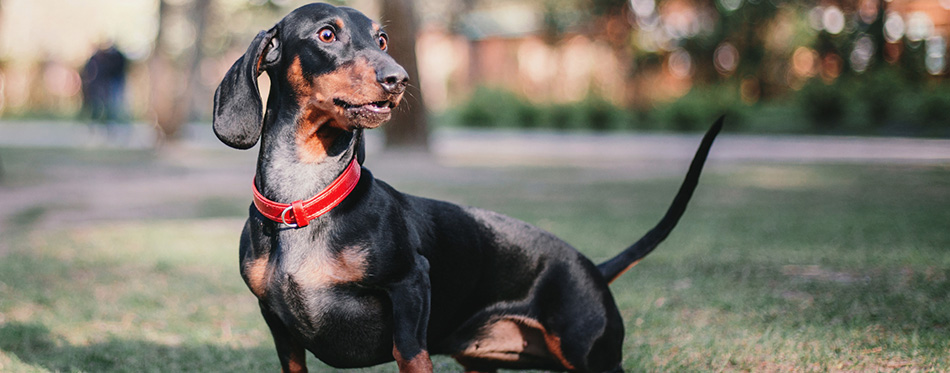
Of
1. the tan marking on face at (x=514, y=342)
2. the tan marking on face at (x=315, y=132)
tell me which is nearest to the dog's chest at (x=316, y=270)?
the tan marking on face at (x=315, y=132)

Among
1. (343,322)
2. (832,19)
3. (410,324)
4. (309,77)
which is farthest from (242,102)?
(832,19)

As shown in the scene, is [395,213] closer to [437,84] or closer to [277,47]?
[277,47]

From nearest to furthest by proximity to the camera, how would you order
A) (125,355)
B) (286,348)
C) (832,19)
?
1. (286,348)
2. (125,355)
3. (832,19)

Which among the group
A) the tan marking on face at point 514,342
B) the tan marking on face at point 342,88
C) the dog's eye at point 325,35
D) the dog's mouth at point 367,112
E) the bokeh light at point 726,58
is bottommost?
the bokeh light at point 726,58

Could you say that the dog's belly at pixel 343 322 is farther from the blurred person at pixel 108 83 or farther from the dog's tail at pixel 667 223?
the blurred person at pixel 108 83

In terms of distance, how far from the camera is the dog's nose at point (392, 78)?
251cm

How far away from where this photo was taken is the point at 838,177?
35.8ft

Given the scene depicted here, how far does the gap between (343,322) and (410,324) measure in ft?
0.76

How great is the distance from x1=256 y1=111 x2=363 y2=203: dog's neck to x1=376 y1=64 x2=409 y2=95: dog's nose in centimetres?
33

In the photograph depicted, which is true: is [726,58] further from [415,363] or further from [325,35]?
[415,363]

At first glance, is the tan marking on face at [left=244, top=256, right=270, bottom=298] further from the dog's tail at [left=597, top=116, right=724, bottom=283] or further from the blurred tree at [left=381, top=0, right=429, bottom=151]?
the blurred tree at [left=381, top=0, right=429, bottom=151]

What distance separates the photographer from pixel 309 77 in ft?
8.71

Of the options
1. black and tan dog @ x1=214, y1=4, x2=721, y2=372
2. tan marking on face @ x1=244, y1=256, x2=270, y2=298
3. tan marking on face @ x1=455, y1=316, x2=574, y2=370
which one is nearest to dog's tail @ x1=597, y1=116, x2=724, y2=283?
black and tan dog @ x1=214, y1=4, x2=721, y2=372

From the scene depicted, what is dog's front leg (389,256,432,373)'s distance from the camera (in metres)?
2.53
